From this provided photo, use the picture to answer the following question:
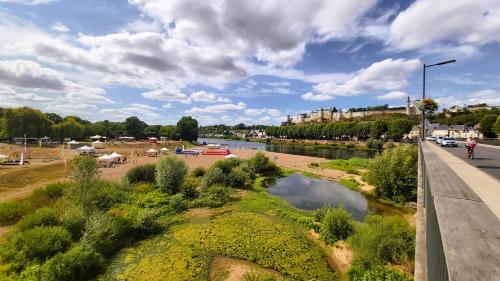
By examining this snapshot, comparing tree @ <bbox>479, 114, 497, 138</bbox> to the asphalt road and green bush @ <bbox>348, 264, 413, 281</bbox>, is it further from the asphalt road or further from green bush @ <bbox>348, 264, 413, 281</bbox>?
green bush @ <bbox>348, 264, 413, 281</bbox>

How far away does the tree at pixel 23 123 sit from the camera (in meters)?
74.2

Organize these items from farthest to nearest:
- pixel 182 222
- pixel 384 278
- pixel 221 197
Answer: pixel 221 197, pixel 182 222, pixel 384 278

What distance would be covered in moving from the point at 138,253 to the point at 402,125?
10742cm

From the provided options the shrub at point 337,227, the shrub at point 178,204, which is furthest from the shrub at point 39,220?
the shrub at point 337,227

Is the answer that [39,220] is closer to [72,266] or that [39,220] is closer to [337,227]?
[72,266]

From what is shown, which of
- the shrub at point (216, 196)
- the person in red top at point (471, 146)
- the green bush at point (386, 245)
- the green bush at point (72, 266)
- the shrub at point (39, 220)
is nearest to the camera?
the green bush at point (72, 266)

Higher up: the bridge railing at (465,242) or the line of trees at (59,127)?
the line of trees at (59,127)

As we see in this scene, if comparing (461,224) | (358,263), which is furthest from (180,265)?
(461,224)

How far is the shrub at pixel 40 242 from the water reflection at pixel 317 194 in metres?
18.5

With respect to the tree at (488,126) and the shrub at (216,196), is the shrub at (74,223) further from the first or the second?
the tree at (488,126)

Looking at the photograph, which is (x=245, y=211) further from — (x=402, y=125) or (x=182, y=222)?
(x=402, y=125)

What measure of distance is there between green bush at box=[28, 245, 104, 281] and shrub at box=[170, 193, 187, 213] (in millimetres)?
9163

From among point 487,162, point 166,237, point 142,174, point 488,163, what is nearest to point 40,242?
point 166,237

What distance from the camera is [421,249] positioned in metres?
5.74
